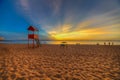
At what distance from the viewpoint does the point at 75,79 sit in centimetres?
512

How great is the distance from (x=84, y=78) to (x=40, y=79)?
2.04 m

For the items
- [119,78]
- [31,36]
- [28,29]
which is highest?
[28,29]

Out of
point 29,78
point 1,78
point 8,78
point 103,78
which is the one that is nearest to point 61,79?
point 29,78

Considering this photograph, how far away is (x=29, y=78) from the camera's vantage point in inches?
204

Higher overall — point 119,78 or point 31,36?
point 31,36

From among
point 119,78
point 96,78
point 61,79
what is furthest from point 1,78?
point 119,78

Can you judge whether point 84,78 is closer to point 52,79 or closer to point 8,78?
point 52,79

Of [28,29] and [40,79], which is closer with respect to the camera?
[40,79]

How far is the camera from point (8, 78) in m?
5.12

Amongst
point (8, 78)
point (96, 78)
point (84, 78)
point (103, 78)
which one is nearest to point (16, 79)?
point (8, 78)

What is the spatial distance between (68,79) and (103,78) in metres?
1.66

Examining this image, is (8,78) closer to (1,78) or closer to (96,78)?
(1,78)

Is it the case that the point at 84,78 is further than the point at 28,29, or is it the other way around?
the point at 28,29

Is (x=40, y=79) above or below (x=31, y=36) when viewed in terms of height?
below
